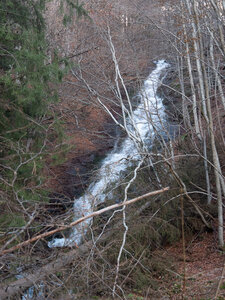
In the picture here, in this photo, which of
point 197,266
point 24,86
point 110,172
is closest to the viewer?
point 197,266

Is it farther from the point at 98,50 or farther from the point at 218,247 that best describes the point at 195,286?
the point at 98,50

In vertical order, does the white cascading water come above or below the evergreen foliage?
below

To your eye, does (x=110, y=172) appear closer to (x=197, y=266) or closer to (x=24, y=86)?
(x=197, y=266)

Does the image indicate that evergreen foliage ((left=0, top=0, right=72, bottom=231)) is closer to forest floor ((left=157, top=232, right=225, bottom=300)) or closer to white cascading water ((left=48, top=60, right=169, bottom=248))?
white cascading water ((left=48, top=60, right=169, bottom=248))

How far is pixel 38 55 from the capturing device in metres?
9.42

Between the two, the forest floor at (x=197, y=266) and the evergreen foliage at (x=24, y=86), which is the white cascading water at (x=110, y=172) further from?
the forest floor at (x=197, y=266)

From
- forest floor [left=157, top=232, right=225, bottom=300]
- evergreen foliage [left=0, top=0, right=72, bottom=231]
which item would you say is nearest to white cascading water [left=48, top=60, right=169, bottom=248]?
evergreen foliage [left=0, top=0, right=72, bottom=231]

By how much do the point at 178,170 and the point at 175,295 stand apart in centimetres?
393

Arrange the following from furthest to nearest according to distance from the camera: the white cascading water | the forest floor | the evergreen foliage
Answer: the evergreen foliage < the forest floor < the white cascading water

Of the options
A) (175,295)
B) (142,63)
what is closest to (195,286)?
(175,295)

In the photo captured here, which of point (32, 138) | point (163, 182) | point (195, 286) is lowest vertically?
point (195, 286)

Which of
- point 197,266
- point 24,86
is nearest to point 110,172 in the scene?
point 197,266

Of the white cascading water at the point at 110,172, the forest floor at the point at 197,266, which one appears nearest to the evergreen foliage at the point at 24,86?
the white cascading water at the point at 110,172

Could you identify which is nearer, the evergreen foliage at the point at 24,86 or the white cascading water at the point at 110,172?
the white cascading water at the point at 110,172
